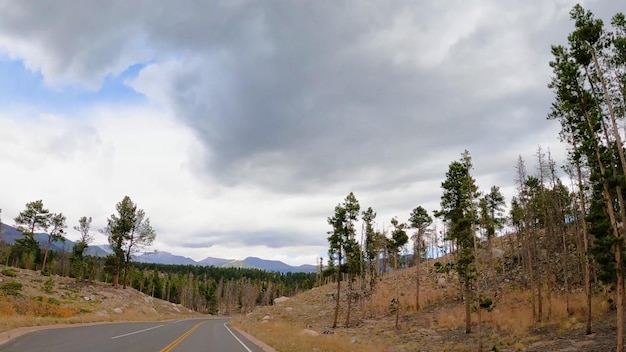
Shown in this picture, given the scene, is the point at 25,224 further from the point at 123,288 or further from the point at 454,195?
the point at 454,195

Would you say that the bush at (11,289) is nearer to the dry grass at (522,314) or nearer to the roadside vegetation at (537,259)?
the roadside vegetation at (537,259)

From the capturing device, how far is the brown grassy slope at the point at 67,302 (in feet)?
110

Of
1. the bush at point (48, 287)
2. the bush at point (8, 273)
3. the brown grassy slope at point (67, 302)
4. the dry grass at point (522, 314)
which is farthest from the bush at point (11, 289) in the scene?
the dry grass at point (522, 314)

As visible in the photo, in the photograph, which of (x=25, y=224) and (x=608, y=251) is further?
(x=25, y=224)

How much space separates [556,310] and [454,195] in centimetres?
1335

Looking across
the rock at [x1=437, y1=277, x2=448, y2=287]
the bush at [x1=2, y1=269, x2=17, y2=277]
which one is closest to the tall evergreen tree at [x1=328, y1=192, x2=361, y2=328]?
the rock at [x1=437, y1=277, x2=448, y2=287]

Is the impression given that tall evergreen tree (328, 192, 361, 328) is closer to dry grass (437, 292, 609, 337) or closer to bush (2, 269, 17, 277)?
dry grass (437, 292, 609, 337)

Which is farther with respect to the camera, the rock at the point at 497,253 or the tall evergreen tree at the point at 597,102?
the rock at the point at 497,253

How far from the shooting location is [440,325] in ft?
128

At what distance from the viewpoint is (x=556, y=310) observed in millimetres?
33938

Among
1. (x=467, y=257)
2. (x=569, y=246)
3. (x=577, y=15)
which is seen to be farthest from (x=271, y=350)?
(x=569, y=246)

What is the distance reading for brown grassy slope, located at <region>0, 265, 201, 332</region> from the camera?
110 ft

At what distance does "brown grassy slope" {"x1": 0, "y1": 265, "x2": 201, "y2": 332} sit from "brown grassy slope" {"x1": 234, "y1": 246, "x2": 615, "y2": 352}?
54.3 feet

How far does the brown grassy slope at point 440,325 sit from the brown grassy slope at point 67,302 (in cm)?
1654
